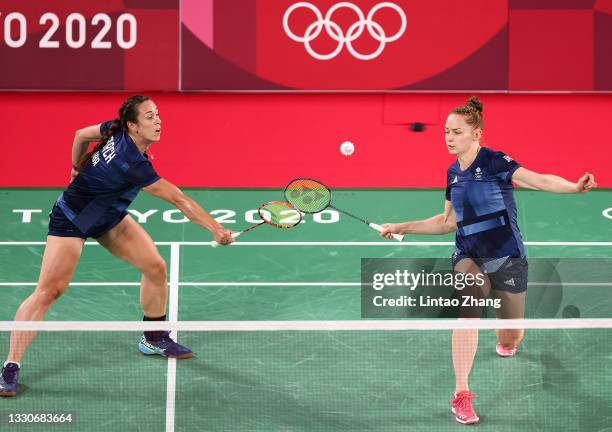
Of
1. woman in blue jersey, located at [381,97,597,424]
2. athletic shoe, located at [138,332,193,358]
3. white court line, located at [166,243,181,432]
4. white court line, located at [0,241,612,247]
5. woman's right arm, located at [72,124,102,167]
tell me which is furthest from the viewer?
white court line, located at [0,241,612,247]

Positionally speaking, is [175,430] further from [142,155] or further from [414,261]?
[414,261]

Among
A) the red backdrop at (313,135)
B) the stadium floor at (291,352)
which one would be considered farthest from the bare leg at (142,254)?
the red backdrop at (313,135)

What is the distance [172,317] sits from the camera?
8633 mm

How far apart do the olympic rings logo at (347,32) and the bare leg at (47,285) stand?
4.71 meters

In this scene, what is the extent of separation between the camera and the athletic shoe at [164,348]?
782 centimetres

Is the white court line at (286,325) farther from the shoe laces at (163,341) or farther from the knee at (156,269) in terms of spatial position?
the shoe laces at (163,341)

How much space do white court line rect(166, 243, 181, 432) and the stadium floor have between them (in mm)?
34

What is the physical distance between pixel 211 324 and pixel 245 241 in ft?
12.7

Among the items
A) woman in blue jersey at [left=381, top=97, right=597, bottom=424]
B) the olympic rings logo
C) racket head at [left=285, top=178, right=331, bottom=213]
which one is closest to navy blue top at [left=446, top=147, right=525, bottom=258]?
woman in blue jersey at [left=381, top=97, right=597, bottom=424]

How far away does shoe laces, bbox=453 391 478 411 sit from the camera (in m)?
6.88

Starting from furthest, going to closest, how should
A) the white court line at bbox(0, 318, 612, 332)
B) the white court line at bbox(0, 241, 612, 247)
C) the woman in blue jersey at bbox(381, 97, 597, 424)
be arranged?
the white court line at bbox(0, 241, 612, 247)
the woman in blue jersey at bbox(381, 97, 597, 424)
the white court line at bbox(0, 318, 612, 332)

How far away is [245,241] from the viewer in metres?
10.2

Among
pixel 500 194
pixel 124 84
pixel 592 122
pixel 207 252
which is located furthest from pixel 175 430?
pixel 592 122

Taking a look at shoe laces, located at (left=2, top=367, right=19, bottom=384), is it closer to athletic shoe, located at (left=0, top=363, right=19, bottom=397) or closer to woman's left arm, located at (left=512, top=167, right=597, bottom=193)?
athletic shoe, located at (left=0, top=363, right=19, bottom=397)
